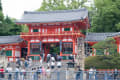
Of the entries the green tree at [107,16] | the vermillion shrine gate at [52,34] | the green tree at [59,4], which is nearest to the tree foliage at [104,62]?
the vermillion shrine gate at [52,34]

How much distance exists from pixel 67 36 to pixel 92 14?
585 inches

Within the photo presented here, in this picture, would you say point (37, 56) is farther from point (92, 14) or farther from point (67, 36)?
point (92, 14)

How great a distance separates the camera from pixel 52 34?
3697 centimetres

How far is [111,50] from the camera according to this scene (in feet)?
84.5

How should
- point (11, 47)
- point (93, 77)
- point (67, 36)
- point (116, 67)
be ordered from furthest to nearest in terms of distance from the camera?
point (11, 47) < point (67, 36) < point (116, 67) < point (93, 77)

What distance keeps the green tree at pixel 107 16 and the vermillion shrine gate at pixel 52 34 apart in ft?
14.8

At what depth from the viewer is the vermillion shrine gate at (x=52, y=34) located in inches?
1455

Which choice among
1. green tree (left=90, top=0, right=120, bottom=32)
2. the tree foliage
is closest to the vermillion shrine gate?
green tree (left=90, top=0, right=120, bottom=32)

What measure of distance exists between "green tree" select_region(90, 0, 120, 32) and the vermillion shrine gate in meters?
4.53

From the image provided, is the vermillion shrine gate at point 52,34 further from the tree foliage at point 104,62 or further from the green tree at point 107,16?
the tree foliage at point 104,62

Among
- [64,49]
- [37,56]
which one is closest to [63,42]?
[64,49]

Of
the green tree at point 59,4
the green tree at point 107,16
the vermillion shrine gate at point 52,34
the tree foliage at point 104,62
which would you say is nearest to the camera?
the tree foliage at point 104,62

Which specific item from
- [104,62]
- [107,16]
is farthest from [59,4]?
[104,62]

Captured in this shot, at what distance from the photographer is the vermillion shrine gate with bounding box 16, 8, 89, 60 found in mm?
36969
